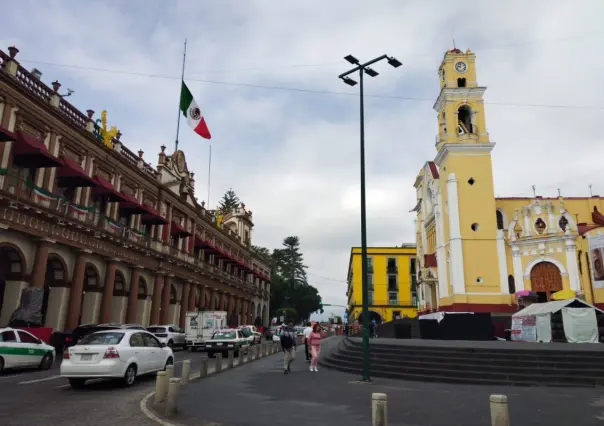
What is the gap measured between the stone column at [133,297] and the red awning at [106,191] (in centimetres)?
557

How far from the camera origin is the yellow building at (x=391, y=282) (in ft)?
246

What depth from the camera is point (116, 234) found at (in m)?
26.8

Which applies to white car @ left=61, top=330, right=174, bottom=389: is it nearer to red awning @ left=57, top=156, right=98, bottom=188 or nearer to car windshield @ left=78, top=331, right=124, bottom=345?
car windshield @ left=78, top=331, right=124, bottom=345

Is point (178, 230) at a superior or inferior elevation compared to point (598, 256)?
superior

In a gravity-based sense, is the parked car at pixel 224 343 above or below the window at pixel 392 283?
below

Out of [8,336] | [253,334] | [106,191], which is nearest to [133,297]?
[106,191]

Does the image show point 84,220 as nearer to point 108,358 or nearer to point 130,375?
point 130,375

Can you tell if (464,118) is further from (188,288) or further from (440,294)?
(188,288)

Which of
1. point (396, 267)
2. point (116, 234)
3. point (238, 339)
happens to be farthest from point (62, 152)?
point (396, 267)

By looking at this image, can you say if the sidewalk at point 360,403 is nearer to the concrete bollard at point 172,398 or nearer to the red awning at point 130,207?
the concrete bollard at point 172,398

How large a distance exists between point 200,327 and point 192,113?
568 inches

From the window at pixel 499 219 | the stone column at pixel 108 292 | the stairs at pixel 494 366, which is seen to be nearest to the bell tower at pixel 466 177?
the window at pixel 499 219

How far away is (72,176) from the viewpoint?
22.8 metres

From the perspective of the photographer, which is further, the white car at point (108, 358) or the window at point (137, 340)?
the window at point (137, 340)
